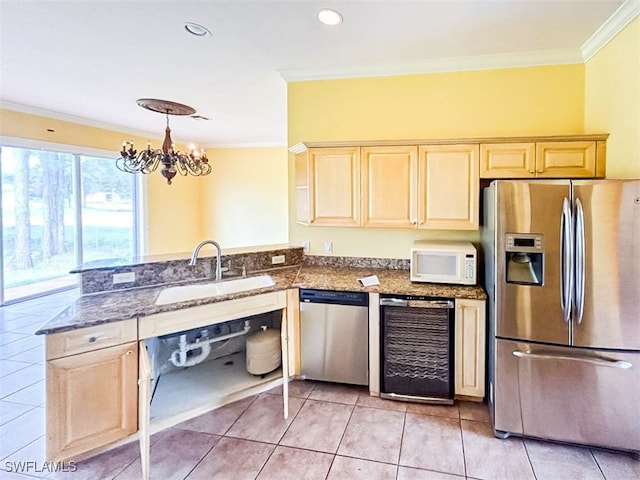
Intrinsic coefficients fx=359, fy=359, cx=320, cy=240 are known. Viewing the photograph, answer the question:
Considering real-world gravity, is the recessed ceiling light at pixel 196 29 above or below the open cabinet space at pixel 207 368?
above

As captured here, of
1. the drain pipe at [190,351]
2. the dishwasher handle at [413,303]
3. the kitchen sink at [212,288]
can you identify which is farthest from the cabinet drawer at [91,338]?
the dishwasher handle at [413,303]

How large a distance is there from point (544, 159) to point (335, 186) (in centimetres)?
168

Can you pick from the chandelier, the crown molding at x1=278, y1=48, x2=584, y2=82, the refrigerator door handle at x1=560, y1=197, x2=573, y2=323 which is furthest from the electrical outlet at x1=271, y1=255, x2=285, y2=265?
the refrigerator door handle at x1=560, y1=197, x2=573, y2=323

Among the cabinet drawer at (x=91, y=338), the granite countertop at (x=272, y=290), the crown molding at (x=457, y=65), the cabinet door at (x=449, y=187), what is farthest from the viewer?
the crown molding at (x=457, y=65)

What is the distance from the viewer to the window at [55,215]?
5.14 metres

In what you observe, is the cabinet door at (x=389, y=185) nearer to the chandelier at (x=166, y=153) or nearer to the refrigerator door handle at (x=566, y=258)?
the refrigerator door handle at (x=566, y=258)

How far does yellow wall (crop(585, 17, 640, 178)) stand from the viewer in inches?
91.9

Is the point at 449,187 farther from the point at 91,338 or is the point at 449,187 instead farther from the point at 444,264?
the point at 91,338

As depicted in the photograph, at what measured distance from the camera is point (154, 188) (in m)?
7.11

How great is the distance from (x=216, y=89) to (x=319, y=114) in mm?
1367

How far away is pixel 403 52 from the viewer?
10.0ft

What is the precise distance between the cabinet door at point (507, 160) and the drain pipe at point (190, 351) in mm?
2431

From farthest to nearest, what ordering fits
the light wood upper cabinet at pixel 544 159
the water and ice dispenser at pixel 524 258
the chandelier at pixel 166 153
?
the chandelier at pixel 166 153, the light wood upper cabinet at pixel 544 159, the water and ice dispenser at pixel 524 258

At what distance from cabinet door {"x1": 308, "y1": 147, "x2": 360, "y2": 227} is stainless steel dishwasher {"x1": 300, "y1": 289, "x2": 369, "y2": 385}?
719 mm
